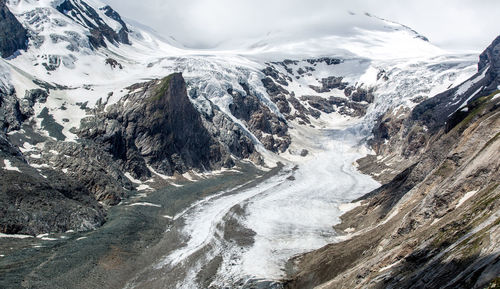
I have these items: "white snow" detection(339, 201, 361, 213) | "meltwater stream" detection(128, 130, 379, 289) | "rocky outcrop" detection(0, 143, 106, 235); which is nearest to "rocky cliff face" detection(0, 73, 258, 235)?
"rocky outcrop" detection(0, 143, 106, 235)

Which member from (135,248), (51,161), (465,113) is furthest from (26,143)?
(465,113)

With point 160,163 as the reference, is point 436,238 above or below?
above

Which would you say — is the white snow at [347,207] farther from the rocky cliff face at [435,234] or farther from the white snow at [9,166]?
the white snow at [9,166]

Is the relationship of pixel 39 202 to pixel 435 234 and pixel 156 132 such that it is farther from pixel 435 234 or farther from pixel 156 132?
pixel 156 132

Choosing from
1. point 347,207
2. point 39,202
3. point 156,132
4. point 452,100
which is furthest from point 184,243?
point 452,100

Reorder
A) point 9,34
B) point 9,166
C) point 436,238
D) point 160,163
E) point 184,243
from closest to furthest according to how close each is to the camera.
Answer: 1. point 436,238
2. point 184,243
3. point 9,166
4. point 160,163
5. point 9,34

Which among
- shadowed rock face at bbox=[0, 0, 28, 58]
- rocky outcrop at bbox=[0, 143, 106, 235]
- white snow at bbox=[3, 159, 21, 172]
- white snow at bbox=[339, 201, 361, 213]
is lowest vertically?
white snow at bbox=[339, 201, 361, 213]

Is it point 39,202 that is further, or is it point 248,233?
point 248,233

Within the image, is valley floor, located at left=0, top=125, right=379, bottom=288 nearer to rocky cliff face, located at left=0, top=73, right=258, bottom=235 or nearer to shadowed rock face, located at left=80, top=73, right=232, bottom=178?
rocky cliff face, located at left=0, top=73, right=258, bottom=235
